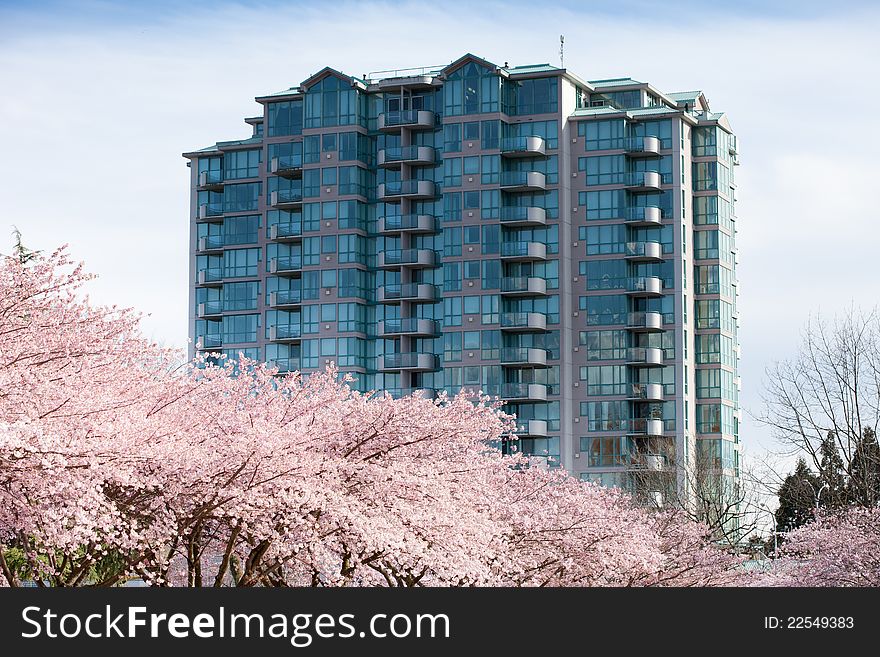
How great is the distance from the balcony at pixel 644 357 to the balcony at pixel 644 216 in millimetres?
7731

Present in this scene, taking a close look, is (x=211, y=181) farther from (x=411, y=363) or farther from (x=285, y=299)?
(x=411, y=363)

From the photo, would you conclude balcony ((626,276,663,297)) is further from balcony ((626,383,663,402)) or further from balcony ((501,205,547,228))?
balcony ((501,205,547,228))

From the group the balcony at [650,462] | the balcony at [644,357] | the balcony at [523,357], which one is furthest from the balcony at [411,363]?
the balcony at [650,462]

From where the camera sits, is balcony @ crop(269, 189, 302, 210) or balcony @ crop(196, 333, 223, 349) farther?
balcony @ crop(196, 333, 223, 349)

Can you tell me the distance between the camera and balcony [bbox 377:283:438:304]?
89.8m

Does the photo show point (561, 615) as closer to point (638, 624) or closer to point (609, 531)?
point (638, 624)

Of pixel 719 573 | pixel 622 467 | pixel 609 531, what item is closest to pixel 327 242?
pixel 622 467

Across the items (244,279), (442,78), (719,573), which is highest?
(442,78)

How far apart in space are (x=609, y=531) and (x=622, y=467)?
5384 cm

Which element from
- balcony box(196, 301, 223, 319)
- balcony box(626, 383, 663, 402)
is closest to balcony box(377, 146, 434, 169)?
balcony box(196, 301, 223, 319)

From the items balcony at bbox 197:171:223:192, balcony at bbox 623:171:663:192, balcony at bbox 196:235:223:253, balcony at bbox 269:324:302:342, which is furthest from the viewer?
balcony at bbox 197:171:223:192

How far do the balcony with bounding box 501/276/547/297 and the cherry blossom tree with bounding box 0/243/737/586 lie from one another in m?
58.6

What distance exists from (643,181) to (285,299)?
24292mm

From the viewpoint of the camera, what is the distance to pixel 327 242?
91.9 m
